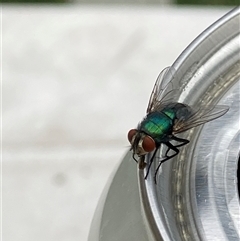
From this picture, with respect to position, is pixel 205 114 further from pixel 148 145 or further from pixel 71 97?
pixel 71 97

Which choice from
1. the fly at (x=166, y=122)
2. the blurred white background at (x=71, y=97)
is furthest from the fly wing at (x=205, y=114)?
the blurred white background at (x=71, y=97)

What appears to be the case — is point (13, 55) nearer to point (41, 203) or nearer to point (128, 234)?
point (41, 203)

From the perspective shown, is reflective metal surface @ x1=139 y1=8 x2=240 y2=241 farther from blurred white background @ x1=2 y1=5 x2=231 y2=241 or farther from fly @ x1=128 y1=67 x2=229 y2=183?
blurred white background @ x1=2 y1=5 x2=231 y2=241

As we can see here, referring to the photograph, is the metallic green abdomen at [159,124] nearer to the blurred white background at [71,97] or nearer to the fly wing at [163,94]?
the fly wing at [163,94]

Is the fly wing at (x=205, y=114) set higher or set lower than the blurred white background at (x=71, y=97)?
lower

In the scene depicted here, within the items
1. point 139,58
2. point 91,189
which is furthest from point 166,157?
point 139,58

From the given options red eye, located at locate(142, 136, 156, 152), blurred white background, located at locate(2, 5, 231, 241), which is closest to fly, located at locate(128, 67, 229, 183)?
red eye, located at locate(142, 136, 156, 152)
